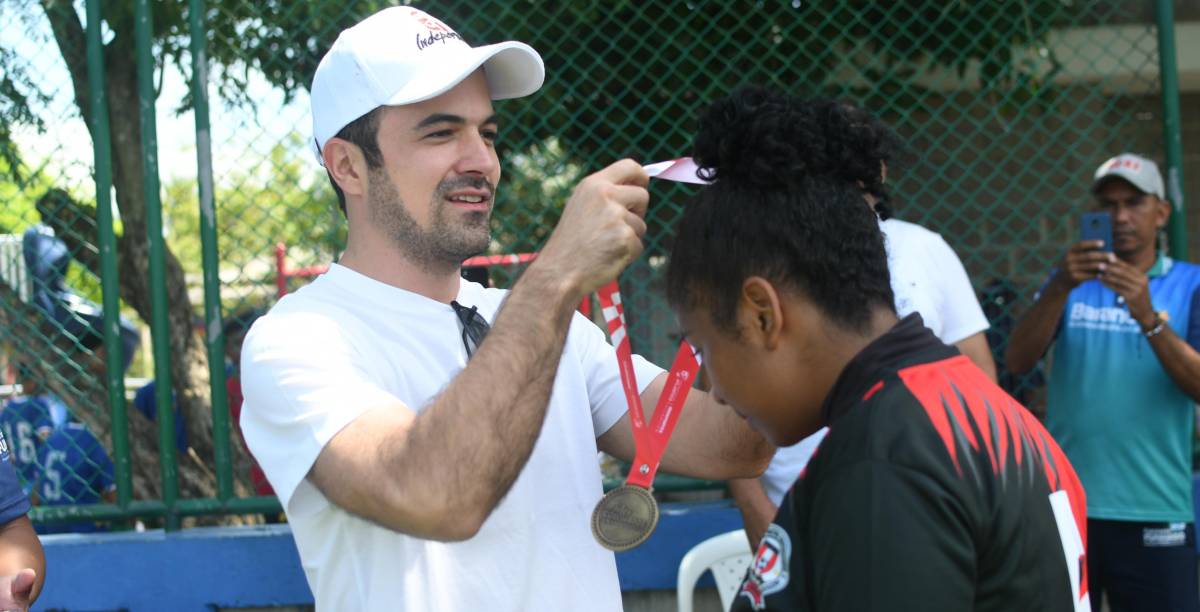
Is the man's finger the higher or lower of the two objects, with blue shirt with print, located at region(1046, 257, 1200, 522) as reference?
higher

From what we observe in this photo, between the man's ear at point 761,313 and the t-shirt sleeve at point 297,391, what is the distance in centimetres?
59

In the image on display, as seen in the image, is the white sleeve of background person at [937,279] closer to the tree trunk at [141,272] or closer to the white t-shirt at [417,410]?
the white t-shirt at [417,410]

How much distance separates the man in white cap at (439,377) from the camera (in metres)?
1.66

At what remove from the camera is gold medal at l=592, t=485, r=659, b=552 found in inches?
74.2

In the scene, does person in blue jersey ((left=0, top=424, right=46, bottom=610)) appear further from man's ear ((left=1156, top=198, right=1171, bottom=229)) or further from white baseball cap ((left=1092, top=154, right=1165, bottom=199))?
man's ear ((left=1156, top=198, right=1171, bottom=229))

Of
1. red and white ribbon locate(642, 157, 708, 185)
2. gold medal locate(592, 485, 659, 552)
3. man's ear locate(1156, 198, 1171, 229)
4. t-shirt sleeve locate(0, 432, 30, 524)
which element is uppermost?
red and white ribbon locate(642, 157, 708, 185)

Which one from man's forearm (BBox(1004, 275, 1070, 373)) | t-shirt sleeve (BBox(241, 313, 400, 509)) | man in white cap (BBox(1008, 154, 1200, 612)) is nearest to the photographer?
t-shirt sleeve (BBox(241, 313, 400, 509))

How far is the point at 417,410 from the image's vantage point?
191 centimetres

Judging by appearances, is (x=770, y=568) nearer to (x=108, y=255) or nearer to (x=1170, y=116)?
(x=108, y=255)

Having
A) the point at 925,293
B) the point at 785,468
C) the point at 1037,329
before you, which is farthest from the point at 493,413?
the point at 1037,329

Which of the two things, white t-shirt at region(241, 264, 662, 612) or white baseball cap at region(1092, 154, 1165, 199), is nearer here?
white t-shirt at region(241, 264, 662, 612)

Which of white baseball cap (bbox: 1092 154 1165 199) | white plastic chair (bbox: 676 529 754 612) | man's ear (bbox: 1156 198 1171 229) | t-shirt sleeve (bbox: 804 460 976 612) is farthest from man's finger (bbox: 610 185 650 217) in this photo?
man's ear (bbox: 1156 198 1171 229)

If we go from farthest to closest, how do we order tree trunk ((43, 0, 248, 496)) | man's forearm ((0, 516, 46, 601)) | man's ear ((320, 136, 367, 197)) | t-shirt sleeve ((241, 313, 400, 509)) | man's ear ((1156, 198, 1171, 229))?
tree trunk ((43, 0, 248, 496)) → man's ear ((1156, 198, 1171, 229)) → man's forearm ((0, 516, 46, 601)) → man's ear ((320, 136, 367, 197)) → t-shirt sleeve ((241, 313, 400, 509))

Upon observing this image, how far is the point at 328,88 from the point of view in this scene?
6.88 feet
